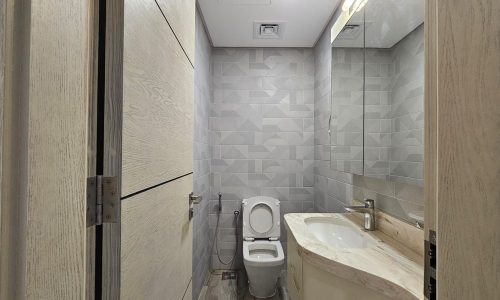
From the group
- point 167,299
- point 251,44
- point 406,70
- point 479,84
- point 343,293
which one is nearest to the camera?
point 479,84

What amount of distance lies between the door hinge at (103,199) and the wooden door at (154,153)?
0.08 feet

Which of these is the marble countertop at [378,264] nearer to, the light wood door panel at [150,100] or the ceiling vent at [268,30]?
the light wood door panel at [150,100]

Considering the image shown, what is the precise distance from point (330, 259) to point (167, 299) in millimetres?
632

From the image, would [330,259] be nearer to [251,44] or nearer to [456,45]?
[456,45]

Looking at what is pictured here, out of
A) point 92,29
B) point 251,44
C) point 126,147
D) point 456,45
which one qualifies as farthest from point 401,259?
point 251,44

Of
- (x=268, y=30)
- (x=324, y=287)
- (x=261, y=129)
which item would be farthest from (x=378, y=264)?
(x=268, y=30)

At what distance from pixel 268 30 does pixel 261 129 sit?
97 cm

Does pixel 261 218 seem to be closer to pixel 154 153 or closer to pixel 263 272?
pixel 263 272

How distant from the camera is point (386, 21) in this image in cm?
139

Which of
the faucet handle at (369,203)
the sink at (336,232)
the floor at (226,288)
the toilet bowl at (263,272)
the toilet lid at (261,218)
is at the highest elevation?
the faucet handle at (369,203)

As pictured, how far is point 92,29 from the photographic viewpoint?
1.85 ft

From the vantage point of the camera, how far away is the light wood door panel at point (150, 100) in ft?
2.11

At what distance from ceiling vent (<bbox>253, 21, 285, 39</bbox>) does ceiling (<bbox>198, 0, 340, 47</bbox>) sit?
0.02 metres

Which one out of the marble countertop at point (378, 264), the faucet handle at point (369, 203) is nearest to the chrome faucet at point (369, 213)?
the faucet handle at point (369, 203)
